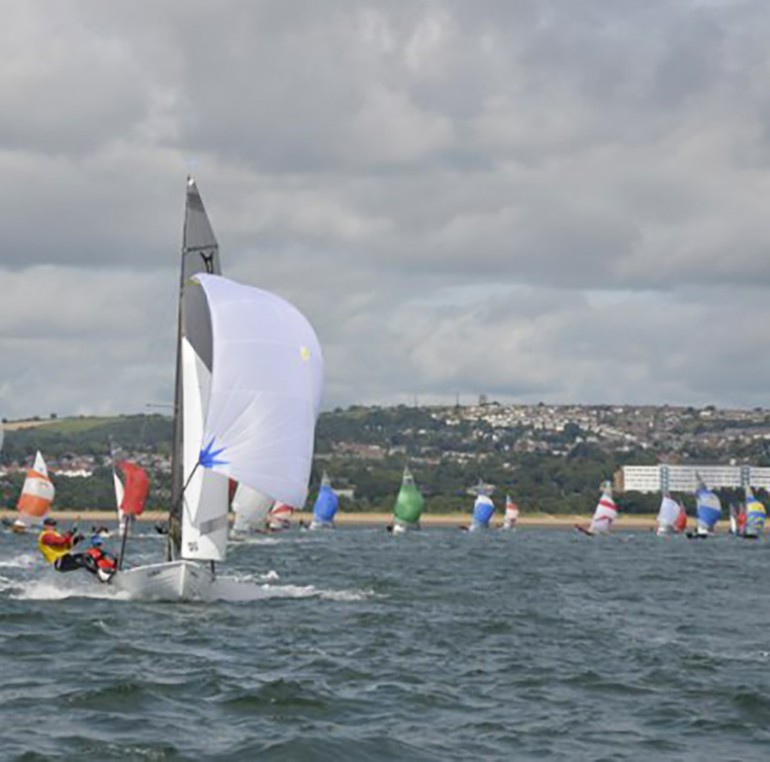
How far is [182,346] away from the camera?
40.9 meters

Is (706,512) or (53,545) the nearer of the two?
(53,545)

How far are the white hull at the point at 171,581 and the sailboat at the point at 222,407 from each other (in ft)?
0.08

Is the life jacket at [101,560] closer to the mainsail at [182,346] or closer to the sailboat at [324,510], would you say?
the mainsail at [182,346]

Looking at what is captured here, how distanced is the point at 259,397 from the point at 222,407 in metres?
0.85

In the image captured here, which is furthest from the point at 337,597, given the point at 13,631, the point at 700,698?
the point at 700,698


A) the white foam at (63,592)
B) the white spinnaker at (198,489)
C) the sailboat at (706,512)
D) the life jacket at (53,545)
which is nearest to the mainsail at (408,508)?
the sailboat at (706,512)

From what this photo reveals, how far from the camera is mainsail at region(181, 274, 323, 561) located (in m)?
36.1

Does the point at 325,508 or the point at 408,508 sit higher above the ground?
the point at 408,508

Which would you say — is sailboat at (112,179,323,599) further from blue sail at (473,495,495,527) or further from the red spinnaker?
blue sail at (473,495,495,527)

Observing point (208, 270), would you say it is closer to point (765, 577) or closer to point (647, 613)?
point (647, 613)

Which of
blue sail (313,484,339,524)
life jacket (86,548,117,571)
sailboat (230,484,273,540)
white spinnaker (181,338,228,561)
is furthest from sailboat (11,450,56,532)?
white spinnaker (181,338,228,561)

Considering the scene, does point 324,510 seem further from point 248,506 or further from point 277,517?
point 248,506

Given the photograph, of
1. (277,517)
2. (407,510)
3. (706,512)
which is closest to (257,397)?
(277,517)

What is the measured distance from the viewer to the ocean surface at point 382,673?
21391 mm
